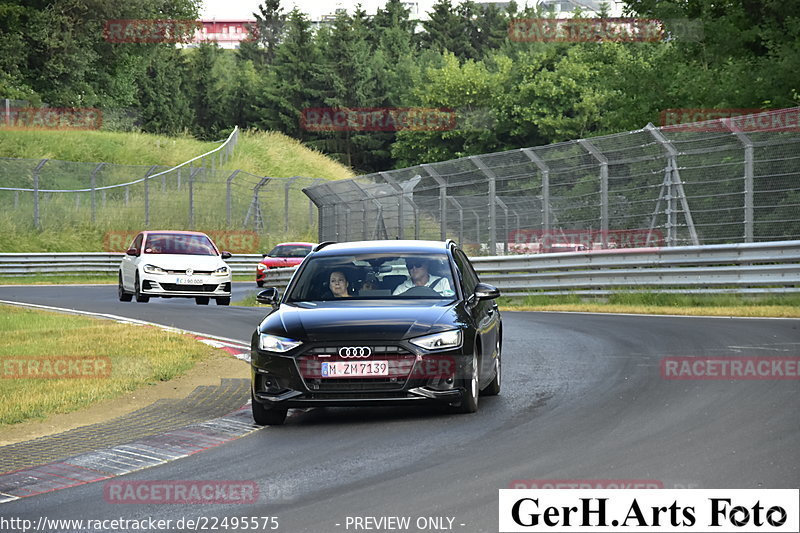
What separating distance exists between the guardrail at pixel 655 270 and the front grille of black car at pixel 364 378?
11.8 meters

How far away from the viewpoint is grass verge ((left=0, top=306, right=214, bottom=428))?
11.2m

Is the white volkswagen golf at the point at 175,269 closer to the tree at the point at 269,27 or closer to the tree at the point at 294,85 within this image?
the tree at the point at 294,85

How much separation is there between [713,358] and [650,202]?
10147 millimetres

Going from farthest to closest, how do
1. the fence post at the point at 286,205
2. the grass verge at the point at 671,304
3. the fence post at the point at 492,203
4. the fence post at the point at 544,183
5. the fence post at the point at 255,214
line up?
the fence post at the point at 255,214
the fence post at the point at 286,205
the fence post at the point at 492,203
the fence post at the point at 544,183
the grass verge at the point at 671,304

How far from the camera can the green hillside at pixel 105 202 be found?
44.2 meters

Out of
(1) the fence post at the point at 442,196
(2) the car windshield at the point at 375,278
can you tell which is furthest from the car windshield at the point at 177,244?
(2) the car windshield at the point at 375,278

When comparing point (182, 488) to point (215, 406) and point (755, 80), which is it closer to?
point (215, 406)

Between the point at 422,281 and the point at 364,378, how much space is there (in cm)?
152

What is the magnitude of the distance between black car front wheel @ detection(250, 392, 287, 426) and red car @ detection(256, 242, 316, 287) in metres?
22.7

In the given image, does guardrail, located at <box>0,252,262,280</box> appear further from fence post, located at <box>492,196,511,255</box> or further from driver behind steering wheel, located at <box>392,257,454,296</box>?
driver behind steering wheel, located at <box>392,257,454,296</box>

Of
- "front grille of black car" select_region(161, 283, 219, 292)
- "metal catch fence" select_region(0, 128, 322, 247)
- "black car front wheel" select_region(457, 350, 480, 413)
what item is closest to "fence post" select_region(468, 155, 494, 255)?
"front grille of black car" select_region(161, 283, 219, 292)

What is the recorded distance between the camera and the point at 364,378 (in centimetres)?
924

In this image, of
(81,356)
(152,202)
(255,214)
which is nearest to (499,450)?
(81,356)

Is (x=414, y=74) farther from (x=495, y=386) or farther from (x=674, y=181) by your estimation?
(x=495, y=386)
